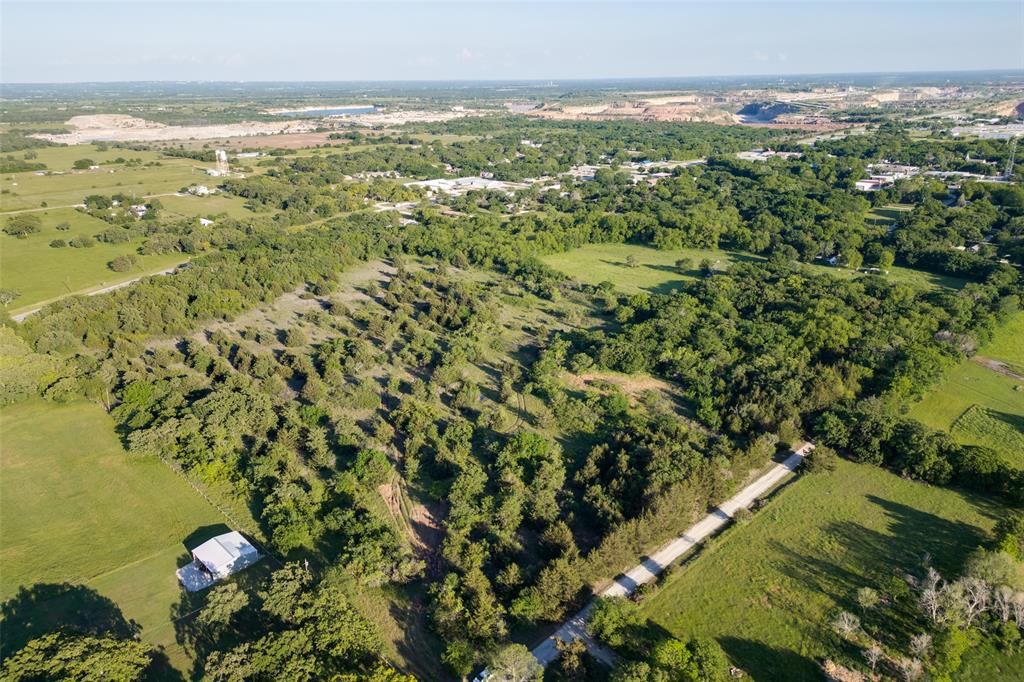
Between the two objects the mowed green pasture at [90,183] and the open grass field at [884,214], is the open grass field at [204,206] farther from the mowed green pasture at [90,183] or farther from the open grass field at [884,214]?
the open grass field at [884,214]

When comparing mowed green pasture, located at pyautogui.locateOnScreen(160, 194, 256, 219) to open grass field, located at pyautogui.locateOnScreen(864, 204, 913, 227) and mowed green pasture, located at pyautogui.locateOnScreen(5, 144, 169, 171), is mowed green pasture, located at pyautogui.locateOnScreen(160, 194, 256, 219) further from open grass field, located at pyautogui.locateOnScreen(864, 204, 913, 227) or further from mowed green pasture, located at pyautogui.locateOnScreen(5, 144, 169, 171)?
open grass field, located at pyautogui.locateOnScreen(864, 204, 913, 227)

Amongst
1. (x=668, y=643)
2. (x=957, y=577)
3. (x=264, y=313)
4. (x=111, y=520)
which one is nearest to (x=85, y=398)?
(x=111, y=520)

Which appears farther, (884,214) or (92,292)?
(884,214)

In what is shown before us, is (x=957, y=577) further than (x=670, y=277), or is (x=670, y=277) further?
(x=670, y=277)

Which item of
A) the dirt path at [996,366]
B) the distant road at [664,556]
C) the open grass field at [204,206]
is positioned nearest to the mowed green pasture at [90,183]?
the open grass field at [204,206]

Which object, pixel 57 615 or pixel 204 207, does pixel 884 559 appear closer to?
pixel 57 615

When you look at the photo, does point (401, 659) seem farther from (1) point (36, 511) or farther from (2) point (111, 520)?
(1) point (36, 511)

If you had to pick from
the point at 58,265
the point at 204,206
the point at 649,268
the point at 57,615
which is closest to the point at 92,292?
the point at 58,265
